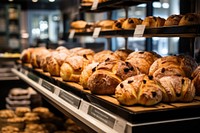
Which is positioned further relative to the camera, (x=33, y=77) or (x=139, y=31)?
(x=33, y=77)

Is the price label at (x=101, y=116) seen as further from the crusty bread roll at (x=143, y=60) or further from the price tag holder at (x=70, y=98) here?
the crusty bread roll at (x=143, y=60)

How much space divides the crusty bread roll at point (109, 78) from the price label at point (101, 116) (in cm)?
10

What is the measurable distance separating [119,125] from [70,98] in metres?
0.70

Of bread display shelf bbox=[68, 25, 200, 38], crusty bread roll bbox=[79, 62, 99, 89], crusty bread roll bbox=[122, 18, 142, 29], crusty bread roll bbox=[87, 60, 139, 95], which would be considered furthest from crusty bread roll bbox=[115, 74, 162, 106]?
crusty bread roll bbox=[122, 18, 142, 29]

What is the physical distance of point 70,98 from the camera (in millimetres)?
1968

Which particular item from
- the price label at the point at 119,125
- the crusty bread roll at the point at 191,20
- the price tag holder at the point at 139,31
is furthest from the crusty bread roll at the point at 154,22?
the price label at the point at 119,125

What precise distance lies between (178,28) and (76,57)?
2.96 ft

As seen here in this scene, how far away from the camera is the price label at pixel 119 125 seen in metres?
1.29

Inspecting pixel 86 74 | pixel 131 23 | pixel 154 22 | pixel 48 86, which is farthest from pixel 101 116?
pixel 48 86

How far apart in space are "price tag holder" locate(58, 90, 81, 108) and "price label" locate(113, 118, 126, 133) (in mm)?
503

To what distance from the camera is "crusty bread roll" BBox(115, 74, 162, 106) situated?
4.42 feet

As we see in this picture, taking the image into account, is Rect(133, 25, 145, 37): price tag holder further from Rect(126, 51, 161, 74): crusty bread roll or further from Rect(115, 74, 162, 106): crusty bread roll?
Rect(115, 74, 162, 106): crusty bread roll

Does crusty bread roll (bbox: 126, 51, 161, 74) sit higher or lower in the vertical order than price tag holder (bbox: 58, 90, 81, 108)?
higher

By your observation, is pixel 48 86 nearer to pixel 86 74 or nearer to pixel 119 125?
pixel 86 74
